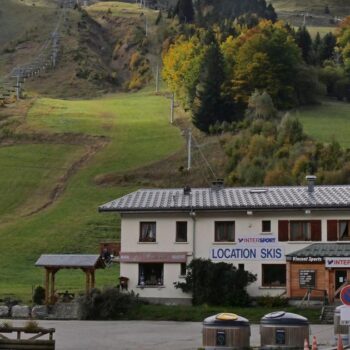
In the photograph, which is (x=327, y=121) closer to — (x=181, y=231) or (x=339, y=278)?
(x=181, y=231)

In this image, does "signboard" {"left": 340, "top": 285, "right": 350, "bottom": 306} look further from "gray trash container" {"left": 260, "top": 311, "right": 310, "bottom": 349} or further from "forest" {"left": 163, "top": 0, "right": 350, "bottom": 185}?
"forest" {"left": 163, "top": 0, "right": 350, "bottom": 185}

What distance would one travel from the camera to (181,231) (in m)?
51.5

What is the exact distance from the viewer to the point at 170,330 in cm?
3731

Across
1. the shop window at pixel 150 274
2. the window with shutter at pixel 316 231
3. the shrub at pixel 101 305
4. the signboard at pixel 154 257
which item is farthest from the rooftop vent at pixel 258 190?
the shrub at pixel 101 305

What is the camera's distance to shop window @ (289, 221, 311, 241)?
49562 millimetres

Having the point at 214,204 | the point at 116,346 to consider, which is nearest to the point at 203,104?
the point at 214,204

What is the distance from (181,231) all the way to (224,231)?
7.78 feet

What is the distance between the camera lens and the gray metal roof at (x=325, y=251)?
1809 inches

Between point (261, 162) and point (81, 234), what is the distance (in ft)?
71.5

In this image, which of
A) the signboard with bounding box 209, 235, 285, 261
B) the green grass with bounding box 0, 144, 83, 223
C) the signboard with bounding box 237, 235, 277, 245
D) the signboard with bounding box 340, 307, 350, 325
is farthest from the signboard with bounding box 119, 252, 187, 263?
the signboard with bounding box 340, 307, 350, 325

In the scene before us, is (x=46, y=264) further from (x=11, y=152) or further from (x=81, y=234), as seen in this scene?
(x=11, y=152)

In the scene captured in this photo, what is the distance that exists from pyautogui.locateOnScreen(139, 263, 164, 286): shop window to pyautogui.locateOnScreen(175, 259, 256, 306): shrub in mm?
2826

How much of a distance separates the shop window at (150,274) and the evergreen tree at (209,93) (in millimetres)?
52665

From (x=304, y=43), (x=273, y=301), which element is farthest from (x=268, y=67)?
(x=273, y=301)
